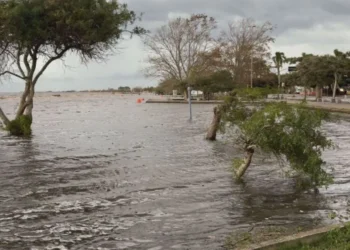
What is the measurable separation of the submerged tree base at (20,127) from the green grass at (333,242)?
2227 centimetres

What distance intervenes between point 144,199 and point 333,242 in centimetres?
492

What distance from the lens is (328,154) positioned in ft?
56.9

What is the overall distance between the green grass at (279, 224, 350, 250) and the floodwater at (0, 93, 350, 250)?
4.45ft

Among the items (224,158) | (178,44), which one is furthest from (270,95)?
(178,44)

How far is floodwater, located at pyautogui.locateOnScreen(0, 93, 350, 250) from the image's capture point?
7.82m

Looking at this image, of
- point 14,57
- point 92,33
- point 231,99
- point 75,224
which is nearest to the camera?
point 75,224

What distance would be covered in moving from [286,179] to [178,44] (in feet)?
218

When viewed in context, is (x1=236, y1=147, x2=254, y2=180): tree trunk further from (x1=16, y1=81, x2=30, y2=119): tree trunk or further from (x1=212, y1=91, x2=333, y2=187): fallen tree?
(x1=16, y1=81, x2=30, y2=119): tree trunk

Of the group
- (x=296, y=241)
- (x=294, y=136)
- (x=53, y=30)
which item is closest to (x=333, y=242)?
(x=296, y=241)

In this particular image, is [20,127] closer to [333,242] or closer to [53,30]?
[53,30]

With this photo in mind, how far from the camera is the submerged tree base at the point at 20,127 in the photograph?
1040 inches

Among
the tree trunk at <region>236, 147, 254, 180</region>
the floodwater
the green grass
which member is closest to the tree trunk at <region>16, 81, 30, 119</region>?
the floodwater

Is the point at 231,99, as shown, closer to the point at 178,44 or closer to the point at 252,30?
the point at 178,44

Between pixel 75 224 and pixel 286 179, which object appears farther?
pixel 286 179
